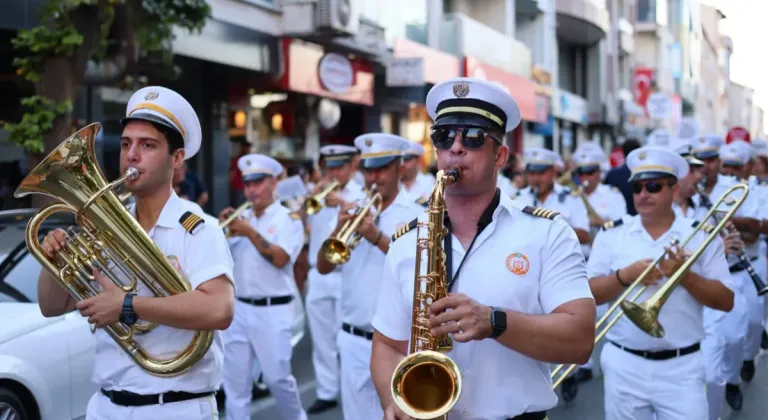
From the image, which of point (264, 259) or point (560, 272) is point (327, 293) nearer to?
point (264, 259)

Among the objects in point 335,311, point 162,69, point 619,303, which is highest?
point 162,69

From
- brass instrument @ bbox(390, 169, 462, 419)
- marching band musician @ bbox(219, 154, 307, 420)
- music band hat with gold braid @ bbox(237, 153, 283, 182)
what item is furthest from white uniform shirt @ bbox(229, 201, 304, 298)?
brass instrument @ bbox(390, 169, 462, 419)

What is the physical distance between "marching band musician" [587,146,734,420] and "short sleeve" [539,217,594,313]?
2200mm

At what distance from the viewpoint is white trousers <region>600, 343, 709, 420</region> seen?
5141 mm

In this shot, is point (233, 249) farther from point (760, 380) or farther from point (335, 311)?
point (760, 380)

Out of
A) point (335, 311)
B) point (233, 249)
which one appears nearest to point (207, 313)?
point (233, 249)

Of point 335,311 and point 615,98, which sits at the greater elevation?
point 615,98

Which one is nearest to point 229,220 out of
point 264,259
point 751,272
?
point 264,259

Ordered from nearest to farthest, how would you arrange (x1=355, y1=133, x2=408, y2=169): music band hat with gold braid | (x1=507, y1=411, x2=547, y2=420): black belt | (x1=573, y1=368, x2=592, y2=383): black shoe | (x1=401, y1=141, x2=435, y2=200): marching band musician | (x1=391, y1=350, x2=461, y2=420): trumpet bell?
(x1=391, y1=350, x2=461, y2=420): trumpet bell
(x1=507, y1=411, x2=547, y2=420): black belt
(x1=355, y1=133, x2=408, y2=169): music band hat with gold braid
(x1=573, y1=368, x2=592, y2=383): black shoe
(x1=401, y1=141, x2=435, y2=200): marching band musician

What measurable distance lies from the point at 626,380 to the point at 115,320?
115 inches

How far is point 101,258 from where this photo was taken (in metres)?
3.78

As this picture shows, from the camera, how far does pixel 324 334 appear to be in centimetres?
887

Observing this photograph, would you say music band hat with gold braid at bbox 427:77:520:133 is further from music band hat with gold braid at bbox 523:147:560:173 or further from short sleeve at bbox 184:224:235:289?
music band hat with gold braid at bbox 523:147:560:173

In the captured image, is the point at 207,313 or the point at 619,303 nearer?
the point at 207,313
